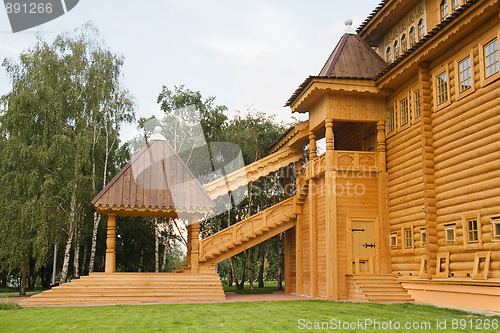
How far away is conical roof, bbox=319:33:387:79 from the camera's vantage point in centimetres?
1909

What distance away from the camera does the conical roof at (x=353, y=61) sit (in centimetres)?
1909

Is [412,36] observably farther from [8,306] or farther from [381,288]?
[8,306]

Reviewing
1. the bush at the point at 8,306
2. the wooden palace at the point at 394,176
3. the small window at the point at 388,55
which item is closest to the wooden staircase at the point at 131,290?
the wooden palace at the point at 394,176

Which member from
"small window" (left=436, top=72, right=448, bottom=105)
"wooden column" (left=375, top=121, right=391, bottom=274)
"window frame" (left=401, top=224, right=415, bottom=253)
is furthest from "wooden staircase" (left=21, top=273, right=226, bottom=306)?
"small window" (left=436, top=72, right=448, bottom=105)

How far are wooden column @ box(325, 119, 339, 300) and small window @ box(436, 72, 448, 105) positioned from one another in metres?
4.21

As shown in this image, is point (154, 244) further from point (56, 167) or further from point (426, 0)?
point (426, 0)

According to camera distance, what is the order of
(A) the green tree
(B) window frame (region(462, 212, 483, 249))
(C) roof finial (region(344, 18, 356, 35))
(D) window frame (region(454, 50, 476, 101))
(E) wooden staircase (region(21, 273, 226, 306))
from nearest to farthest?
(B) window frame (region(462, 212, 483, 249)), (D) window frame (region(454, 50, 476, 101)), (E) wooden staircase (region(21, 273, 226, 306)), (C) roof finial (region(344, 18, 356, 35)), (A) the green tree

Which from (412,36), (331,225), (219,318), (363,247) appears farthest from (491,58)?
(219,318)

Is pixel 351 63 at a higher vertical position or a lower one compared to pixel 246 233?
higher

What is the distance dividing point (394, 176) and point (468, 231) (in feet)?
15.4

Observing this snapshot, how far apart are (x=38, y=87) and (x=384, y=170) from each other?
16.6m

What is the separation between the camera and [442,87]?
1555 centimetres

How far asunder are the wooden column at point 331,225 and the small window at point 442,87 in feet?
13.8

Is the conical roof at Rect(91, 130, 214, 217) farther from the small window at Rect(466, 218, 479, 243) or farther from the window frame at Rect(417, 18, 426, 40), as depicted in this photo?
the window frame at Rect(417, 18, 426, 40)
